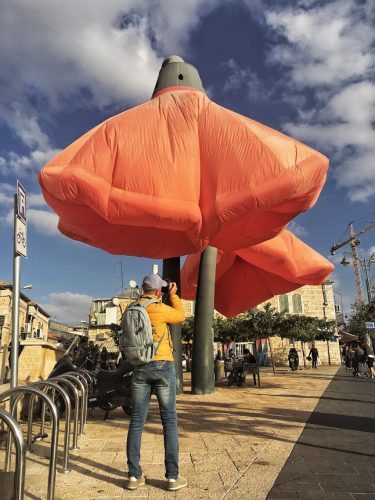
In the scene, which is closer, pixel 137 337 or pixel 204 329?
pixel 137 337

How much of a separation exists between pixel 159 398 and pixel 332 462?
6.78 ft

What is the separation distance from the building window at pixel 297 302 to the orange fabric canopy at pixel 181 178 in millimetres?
34327

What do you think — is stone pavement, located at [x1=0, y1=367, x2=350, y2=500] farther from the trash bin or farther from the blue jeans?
the trash bin

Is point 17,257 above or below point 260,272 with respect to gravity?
below

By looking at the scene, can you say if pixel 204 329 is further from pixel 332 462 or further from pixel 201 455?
pixel 332 462

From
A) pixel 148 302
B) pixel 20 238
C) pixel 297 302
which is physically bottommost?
pixel 148 302

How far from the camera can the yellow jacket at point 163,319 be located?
3755 mm

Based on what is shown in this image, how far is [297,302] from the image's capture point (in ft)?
129

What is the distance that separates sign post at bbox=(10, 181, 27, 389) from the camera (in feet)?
15.6

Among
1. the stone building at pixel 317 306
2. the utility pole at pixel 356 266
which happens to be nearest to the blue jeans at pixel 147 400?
the stone building at pixel 317 306

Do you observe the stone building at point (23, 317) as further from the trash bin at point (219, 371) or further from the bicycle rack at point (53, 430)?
the bicycle rack at point (53, 430)

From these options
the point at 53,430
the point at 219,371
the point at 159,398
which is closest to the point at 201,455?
the point at 159,398

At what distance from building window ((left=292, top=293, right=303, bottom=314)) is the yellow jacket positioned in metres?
36.6

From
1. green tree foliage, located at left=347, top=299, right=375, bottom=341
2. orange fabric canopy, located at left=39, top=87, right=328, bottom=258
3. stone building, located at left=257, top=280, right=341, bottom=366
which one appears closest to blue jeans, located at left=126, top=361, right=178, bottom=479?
orange fabric canopy, located at left=39, top=87, right=328, bottom=258
